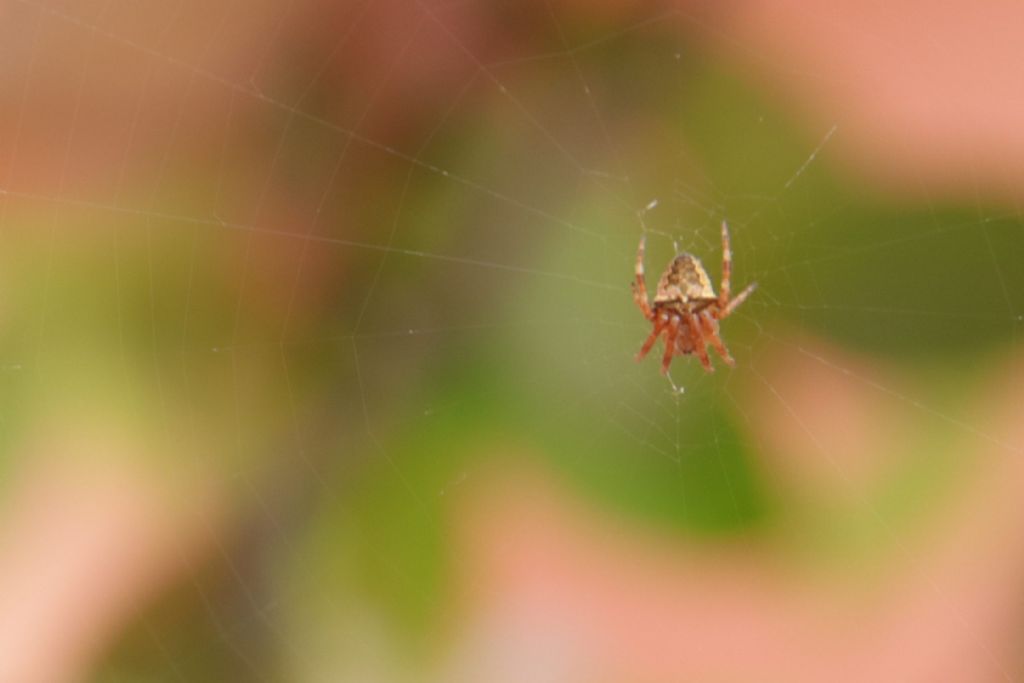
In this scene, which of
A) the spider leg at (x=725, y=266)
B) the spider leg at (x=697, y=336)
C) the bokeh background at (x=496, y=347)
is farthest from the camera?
the spider leg at (x=697, y=336)

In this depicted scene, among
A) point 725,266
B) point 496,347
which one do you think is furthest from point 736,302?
point 496,347

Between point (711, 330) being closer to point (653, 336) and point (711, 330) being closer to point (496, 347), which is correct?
point (653, 336)

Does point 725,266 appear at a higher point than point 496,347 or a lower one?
higher

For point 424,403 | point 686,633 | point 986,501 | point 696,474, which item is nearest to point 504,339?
point 424,403

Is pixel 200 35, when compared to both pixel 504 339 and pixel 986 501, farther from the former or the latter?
pixel 986 501

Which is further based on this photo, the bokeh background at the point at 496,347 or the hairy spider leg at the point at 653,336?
the hairy spider leg at the point at 653,336

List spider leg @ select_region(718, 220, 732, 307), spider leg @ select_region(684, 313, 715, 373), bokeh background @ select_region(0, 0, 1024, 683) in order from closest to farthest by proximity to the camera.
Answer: bokeh background @ select_region(0, 0, 1024, 683) < spider leg @ select_region(718, 220, 732, 307) < spider leg @ select_region(684, 313, 715, 373)
